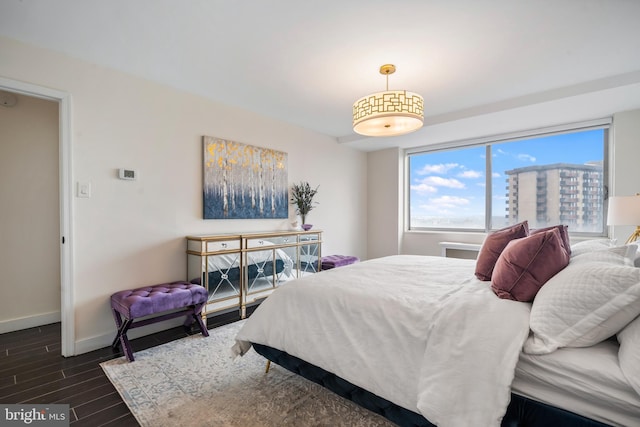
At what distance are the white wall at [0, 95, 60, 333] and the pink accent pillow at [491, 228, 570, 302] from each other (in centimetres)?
419

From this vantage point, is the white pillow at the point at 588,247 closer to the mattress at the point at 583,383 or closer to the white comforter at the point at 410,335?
the white comforter at the point at 410,335

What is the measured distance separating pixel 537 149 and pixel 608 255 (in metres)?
3.34

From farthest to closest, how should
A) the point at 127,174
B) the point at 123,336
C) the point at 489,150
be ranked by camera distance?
the point at 489,150 < the point at 127,174 < the point at 123,336

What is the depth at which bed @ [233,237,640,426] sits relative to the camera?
105 centimetres

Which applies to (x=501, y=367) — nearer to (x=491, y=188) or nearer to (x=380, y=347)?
(x=380, y=347)

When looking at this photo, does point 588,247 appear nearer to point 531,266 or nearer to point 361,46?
point 531,266

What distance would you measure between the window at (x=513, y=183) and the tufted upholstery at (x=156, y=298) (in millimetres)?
4038

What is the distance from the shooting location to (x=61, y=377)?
208 centimetres

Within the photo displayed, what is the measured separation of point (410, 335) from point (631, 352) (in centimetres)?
75

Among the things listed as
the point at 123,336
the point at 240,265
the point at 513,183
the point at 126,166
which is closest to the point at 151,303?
the point at 123,336

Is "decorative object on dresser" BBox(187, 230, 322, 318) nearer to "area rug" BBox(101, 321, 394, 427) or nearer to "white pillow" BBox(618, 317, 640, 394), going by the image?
"area rug" BBox(101, 321, 394, 427)

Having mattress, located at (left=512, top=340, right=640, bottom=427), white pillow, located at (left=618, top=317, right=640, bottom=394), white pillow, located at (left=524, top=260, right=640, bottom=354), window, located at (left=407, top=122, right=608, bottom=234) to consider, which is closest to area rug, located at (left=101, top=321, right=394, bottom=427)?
mattress, located at (left=512, top=340, right=640, bottom=427)

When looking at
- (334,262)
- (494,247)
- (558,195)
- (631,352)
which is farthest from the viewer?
(334,262)

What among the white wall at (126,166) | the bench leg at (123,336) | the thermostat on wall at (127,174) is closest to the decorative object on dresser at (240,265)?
the white wall at (126,166)
